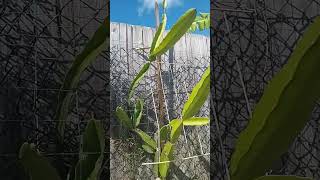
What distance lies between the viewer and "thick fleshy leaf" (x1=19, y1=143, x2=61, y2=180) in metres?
0.84

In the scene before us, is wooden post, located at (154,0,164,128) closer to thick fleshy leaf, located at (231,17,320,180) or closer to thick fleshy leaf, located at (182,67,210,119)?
thick fleshy leaf, located at (182,67,210,119)

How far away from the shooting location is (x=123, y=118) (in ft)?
9.03

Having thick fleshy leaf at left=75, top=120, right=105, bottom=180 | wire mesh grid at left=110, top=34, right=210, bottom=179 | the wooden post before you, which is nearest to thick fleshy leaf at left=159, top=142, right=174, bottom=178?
wire mesh grid at left=110, top=34, right=210, bottom=179

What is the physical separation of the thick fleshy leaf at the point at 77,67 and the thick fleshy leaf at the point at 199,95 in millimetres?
587

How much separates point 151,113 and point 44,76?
2000 millimetres

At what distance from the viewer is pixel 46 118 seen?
1.15 meters

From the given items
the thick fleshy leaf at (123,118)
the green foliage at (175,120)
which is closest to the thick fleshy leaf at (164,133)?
the green foliage at (175,120)

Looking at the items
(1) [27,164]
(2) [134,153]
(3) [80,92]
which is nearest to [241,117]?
(3) [80,92]

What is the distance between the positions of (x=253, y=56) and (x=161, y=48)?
0.76 meters

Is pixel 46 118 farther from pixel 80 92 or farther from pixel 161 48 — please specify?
pixel 161 48

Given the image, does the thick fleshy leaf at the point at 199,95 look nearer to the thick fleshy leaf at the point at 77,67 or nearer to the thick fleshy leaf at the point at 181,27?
the thick fleshy leaf at the point at 181,27

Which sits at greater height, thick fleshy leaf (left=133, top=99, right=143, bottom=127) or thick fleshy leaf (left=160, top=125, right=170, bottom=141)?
thick fleshy leaf (left=133, top=99, right=143, bottom=127)

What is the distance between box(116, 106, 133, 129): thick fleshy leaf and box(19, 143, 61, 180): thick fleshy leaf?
181cm

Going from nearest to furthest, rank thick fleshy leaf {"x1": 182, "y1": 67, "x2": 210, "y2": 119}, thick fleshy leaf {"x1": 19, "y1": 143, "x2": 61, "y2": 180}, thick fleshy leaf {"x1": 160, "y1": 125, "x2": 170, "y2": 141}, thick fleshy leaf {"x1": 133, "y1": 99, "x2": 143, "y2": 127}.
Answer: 1. thick fleshy leaf {"x1": 19, "y1": 143, "x2": 61, "y2": 180}
2. thick fleshy leaf {"x1": 182, "y1": 67, "x2": 210, "y2": 119}
3. thick fleshy leaf {"x1": 160, "y1": 125, "x2": 170, "y2": 141}
4. thick fleshy leaf {"x1": 133, "y1": 99, "x2": 143, "y2": 127}
